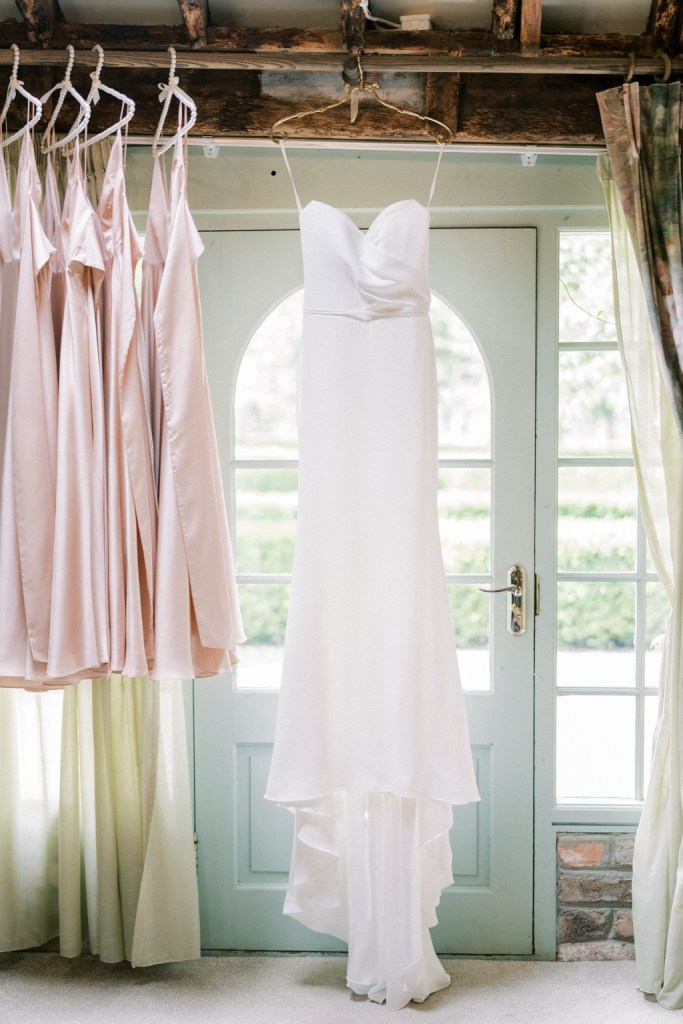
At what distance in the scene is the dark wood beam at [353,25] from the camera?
2057 millimetres

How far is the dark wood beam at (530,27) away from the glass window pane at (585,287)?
0.47 meters

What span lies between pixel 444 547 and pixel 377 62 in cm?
124

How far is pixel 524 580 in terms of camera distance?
2389 mm

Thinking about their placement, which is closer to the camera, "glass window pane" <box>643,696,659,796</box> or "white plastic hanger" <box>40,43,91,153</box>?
"white plastic hanger" <box>40,43,91,153</box>

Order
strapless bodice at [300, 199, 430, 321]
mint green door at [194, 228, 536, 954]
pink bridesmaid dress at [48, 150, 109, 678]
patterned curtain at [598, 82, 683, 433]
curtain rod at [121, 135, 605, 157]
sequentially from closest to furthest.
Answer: pink bridesmaid dress at [48, 150, 109, 678], strapless bodice at [300, 199, 430, 321], patterned curtain at [598, 82, 683, 433], curtain rod at [121, 135, 605, 157], mint green door at [194, 228, 536, 954]

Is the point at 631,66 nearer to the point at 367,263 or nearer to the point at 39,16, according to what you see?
the point at 367,263

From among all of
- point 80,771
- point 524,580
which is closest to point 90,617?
point 80,771

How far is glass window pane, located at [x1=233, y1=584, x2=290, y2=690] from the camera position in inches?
95.7

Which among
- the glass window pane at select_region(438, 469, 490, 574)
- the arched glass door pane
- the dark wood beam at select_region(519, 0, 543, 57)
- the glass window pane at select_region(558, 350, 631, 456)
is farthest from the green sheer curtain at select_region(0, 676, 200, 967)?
the dark wood beam at select_region(519, 0, 543, 57)

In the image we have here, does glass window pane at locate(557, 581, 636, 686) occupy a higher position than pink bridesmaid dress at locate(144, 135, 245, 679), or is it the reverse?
pink bridesmaid dress at locate(144, 135, 245, 679)

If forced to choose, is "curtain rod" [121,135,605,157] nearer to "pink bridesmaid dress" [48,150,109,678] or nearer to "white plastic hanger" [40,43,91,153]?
"white plastic hanger" [40,43,91,153]

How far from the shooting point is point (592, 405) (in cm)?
241

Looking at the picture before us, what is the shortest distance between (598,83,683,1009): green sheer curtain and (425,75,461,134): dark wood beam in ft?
1.18

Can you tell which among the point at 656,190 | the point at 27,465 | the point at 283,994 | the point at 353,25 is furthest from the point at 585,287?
the point at 283,994
